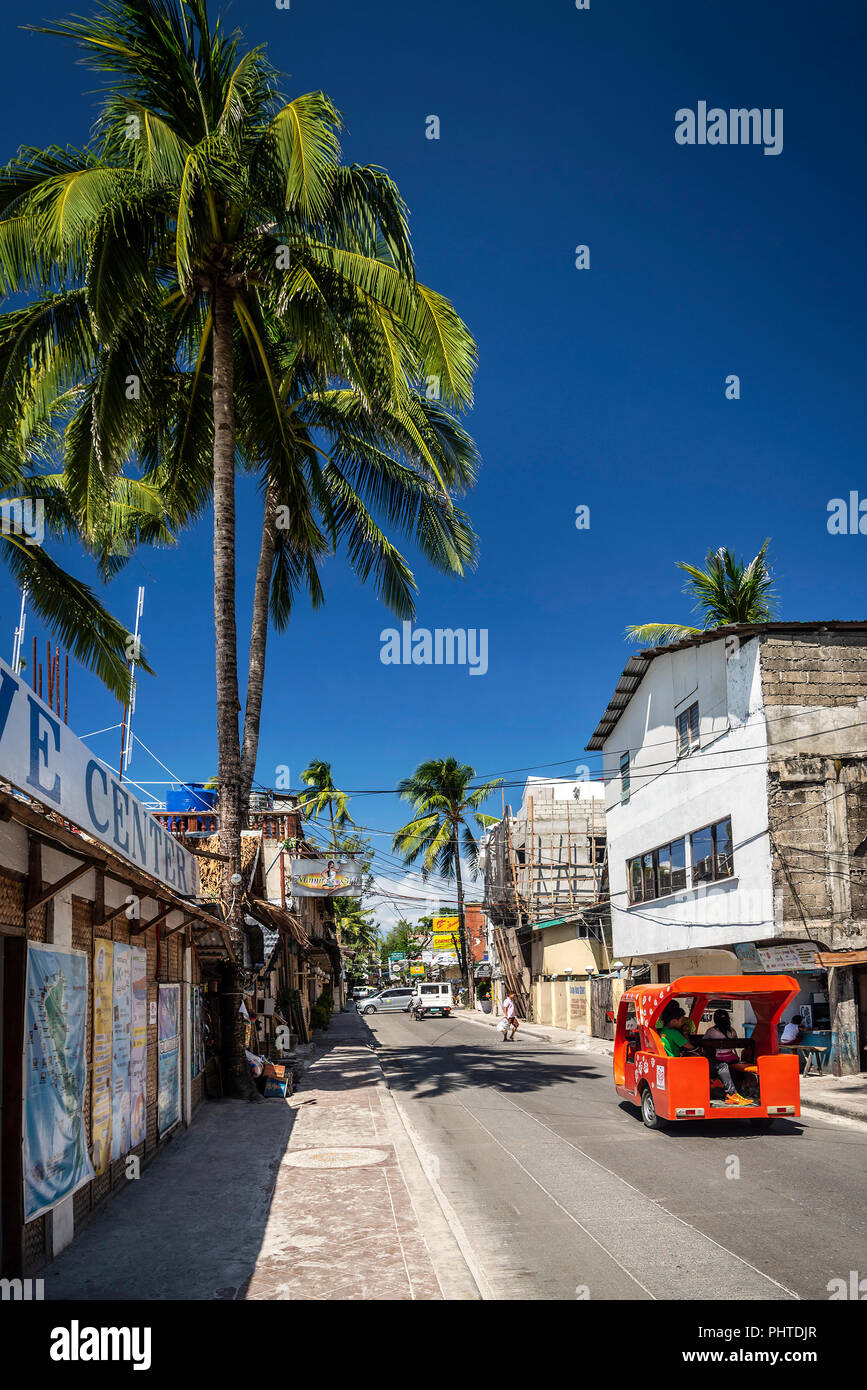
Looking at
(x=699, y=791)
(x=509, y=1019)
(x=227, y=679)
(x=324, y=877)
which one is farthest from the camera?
(x=509, y=1019)

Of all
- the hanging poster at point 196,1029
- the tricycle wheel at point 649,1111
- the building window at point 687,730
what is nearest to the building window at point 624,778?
the building window at point 687,730

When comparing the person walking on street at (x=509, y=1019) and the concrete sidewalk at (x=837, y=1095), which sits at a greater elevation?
the concrete sidewalk at (x=837, y=1095)

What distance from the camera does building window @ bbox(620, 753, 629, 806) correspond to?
30.3m

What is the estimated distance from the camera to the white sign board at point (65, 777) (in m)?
5.94

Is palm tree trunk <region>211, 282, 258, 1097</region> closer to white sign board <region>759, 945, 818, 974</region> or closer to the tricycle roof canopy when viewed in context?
the tricycle roof canopy

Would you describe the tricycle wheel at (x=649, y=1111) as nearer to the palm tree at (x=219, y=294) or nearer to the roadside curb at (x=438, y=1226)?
the roadside curb at (x=438, y=1226)

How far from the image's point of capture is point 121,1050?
9734 mm

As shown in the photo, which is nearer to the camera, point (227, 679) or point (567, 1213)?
point (567, 1213)

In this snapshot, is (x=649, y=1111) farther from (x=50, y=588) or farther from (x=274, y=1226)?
(x=50, y=588)

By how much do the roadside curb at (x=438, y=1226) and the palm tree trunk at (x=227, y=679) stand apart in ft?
13.5

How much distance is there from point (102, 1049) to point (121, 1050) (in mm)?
826

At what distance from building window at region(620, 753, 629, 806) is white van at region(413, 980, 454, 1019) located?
22.5 metres

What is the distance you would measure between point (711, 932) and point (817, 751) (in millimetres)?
5249

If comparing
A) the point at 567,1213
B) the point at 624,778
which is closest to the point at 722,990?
the point at 567,1213
